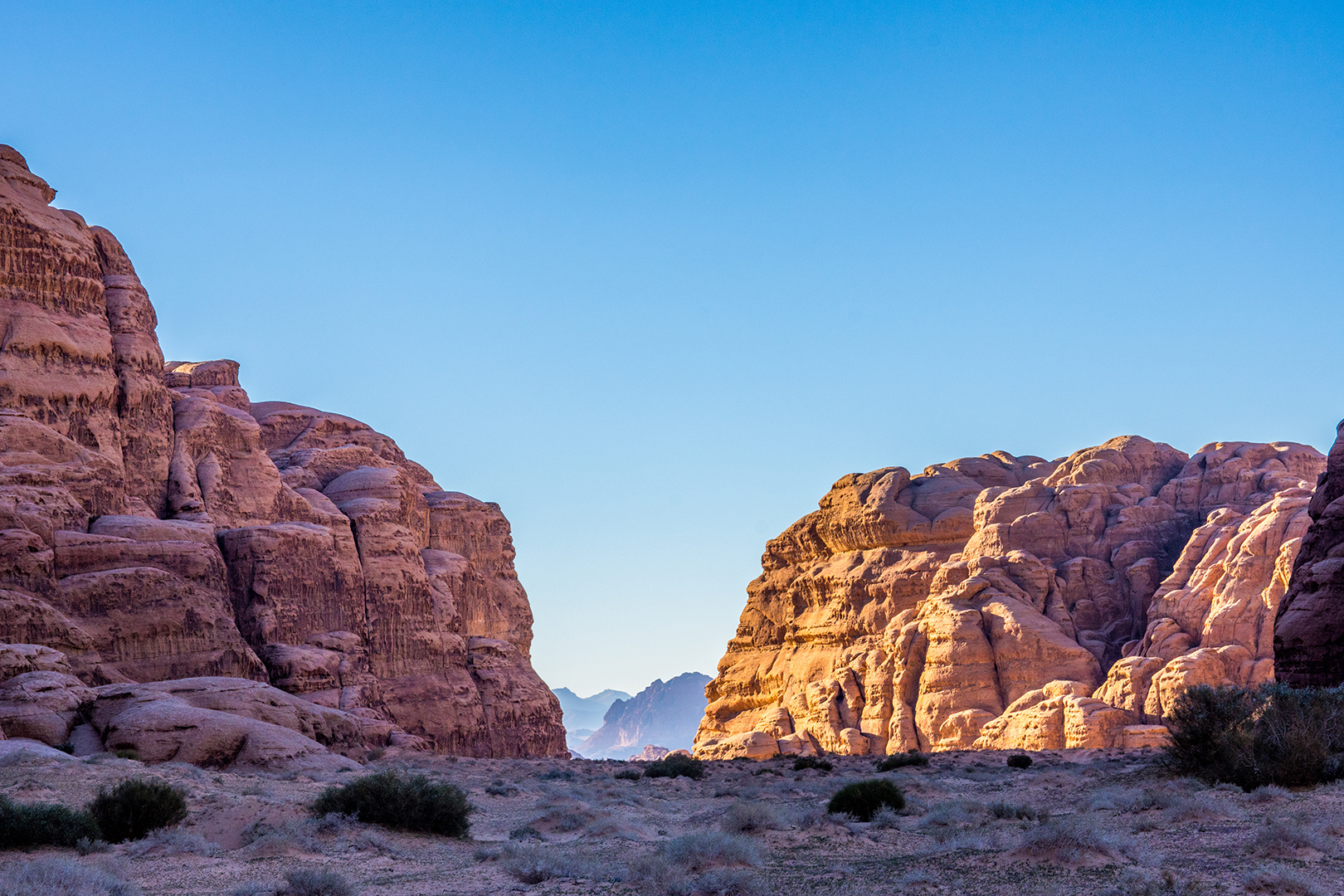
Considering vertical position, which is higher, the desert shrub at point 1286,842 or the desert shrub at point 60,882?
the desert shrub at point 1286,842

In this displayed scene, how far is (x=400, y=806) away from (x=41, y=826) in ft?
19.0

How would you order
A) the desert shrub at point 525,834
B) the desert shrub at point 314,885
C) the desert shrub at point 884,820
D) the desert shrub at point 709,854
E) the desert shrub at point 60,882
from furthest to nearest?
the desert shrub at point 525,834
the desert shrub at point 884,820
the desert shrub at point 709,854
the desert shrub at point 314,885
the desert shrub at point 60,882

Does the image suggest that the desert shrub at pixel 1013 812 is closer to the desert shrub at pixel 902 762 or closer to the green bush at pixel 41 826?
the green bush at pixel 41 826

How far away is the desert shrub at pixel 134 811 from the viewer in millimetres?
19562

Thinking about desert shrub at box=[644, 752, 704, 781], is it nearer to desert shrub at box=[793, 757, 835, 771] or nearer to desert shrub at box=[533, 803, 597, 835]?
desert shrub at box=[793, 757, 835, 771]

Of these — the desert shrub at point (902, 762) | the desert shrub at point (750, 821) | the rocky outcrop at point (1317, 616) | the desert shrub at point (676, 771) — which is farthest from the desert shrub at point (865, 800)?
the desert shrub at point (902, 762)

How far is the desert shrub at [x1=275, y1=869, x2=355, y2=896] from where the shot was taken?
14.2m

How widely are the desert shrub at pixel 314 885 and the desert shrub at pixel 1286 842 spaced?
11.1 meters

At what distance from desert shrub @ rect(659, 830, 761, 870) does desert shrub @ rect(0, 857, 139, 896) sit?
6.69 meters

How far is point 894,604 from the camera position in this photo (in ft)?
285

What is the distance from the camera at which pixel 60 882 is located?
44.6 ft

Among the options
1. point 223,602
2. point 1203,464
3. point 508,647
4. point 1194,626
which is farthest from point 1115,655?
point 223,602

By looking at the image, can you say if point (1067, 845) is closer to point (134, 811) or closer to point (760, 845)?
point (760, 845)

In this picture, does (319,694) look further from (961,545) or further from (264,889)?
(961,545)
